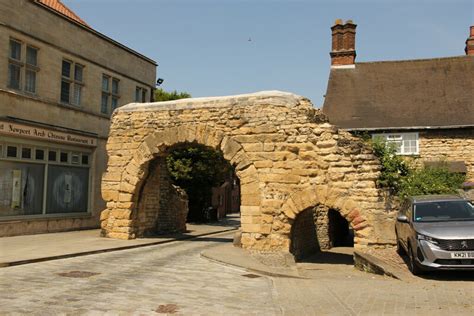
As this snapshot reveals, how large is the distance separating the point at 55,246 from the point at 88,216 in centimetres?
595

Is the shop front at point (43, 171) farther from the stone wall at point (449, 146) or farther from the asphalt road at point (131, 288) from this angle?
the stone wall at point (449, 146)

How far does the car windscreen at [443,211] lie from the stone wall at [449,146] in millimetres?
11045

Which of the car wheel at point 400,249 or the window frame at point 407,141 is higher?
the window frame at point 407,141

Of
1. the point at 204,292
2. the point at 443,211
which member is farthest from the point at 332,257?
the point at 204,292

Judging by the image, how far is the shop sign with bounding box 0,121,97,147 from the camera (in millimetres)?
14102

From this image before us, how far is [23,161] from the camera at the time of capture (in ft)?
49.0

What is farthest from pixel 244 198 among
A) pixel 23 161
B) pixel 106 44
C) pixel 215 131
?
pixel 106 44

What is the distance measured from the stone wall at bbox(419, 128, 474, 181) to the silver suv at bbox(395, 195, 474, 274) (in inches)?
429

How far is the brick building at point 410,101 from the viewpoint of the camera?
63.5 feet

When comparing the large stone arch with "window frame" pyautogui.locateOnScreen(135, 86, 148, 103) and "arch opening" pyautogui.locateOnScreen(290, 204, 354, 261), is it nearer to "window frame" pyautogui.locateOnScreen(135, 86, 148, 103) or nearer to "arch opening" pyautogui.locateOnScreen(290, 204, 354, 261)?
"arch opening" pyautogui.locateOnScreen(290, 204, 354, 261)

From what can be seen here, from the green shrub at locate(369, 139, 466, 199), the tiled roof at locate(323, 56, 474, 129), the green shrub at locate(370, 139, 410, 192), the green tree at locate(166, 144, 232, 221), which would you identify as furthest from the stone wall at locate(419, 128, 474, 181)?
the green tree at locate(166, 144, 232, 221)

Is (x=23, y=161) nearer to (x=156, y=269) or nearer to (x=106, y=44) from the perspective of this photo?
(x=106, y=44)

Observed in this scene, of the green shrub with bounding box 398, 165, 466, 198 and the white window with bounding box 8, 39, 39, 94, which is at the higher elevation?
the white window with bounding box 8, 39, 39, 94

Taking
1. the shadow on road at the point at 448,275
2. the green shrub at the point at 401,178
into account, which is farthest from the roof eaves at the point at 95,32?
the shadow on road at the point at 448,275
